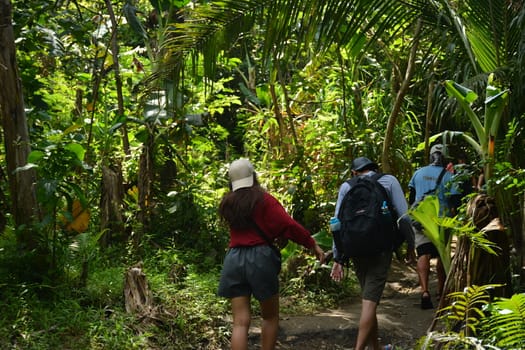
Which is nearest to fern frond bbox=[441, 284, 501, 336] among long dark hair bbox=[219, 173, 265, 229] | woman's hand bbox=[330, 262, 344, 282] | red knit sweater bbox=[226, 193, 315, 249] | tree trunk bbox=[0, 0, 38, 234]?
woman's hand bbox=[330, 262, 344, 282]

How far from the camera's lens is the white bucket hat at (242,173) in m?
5.41

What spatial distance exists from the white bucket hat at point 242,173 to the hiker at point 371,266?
81 centimetres

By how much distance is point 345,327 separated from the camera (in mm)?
7180

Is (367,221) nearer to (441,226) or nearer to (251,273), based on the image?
(441,226)

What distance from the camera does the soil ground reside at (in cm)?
689

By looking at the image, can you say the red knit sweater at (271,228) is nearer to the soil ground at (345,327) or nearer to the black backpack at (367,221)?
the black backpack at (367,221)

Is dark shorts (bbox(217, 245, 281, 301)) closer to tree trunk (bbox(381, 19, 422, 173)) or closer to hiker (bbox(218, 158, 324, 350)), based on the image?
hiker (bbox(218, 158, 324, 350))

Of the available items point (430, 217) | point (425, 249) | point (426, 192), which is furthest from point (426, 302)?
point (430, 217)

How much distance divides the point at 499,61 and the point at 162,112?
4.16 metres

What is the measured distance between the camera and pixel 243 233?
212 inches

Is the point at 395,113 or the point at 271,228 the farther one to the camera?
the point at 395,113

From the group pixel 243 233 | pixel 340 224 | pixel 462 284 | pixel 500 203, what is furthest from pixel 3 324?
pixel 500 203

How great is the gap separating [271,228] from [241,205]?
0.91ft

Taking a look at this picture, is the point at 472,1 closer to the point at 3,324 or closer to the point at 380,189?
the point at 380,189
